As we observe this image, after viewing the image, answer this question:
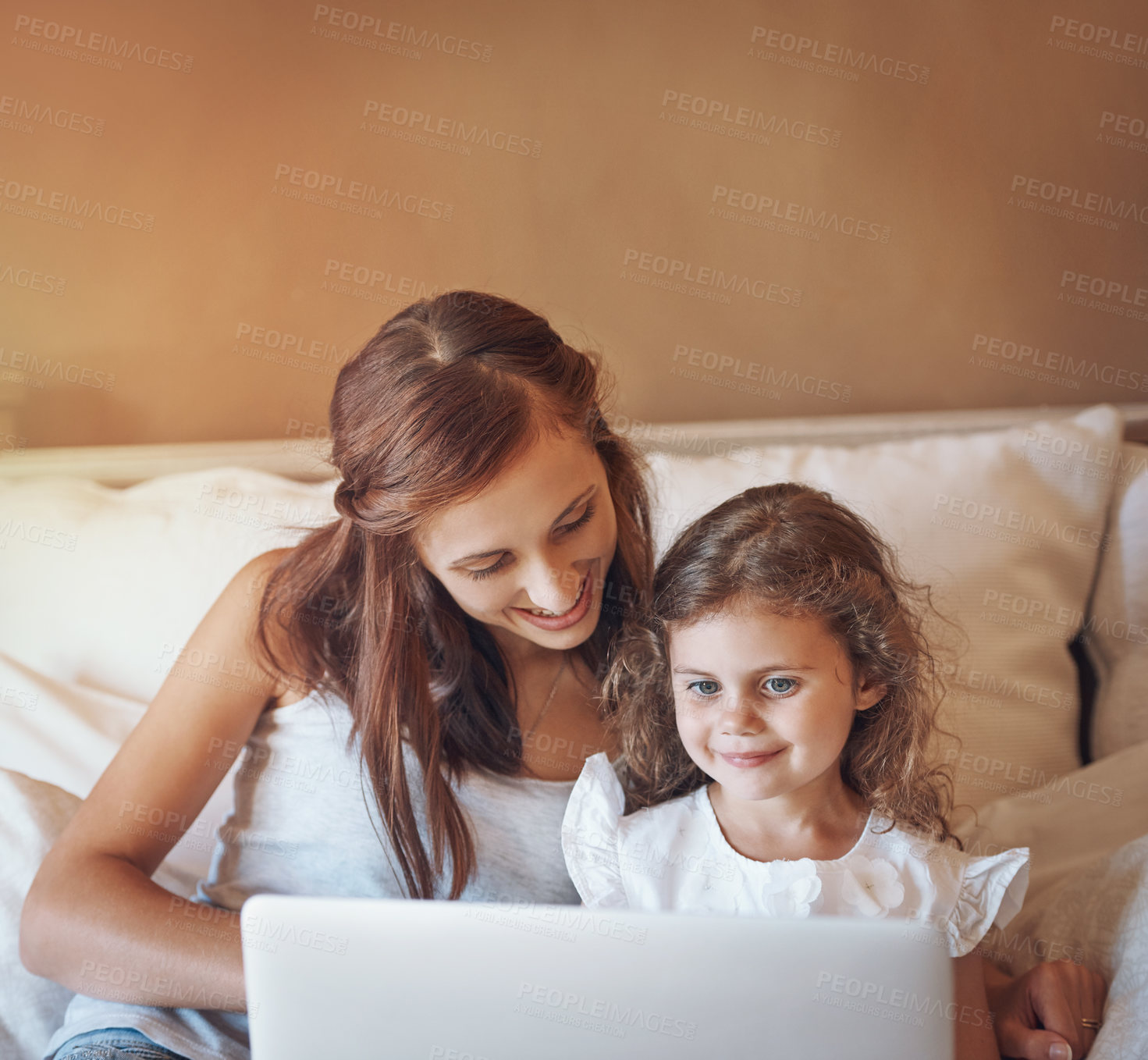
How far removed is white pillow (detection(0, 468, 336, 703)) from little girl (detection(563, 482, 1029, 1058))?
669 mm

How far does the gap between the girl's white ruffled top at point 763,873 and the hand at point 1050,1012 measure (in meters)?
0.08

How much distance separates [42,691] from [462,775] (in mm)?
652

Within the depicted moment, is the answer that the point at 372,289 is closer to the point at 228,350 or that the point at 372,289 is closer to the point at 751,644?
the point at 228,350

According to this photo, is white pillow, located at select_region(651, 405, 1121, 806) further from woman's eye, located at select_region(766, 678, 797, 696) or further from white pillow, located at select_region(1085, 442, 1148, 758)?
woman's eye, located at select_region(766, 678, 797, 696)

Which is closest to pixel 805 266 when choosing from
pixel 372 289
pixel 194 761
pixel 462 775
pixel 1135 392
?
pixel 1135 392

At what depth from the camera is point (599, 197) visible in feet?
5.49

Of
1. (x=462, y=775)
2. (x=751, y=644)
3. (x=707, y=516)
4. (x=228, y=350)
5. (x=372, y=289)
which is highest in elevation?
(x=372, y=289)

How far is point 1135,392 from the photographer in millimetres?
1734

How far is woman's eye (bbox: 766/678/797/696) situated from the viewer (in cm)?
91

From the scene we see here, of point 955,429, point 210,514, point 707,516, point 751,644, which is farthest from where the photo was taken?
point 955,429

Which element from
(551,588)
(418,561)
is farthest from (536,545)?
(418,561)

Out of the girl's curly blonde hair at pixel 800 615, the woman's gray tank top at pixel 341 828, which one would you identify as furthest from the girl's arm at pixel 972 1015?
the woman's gray tank top at pixel 341 828

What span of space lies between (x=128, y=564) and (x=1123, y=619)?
1.50 m

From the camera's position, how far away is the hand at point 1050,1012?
946mm
